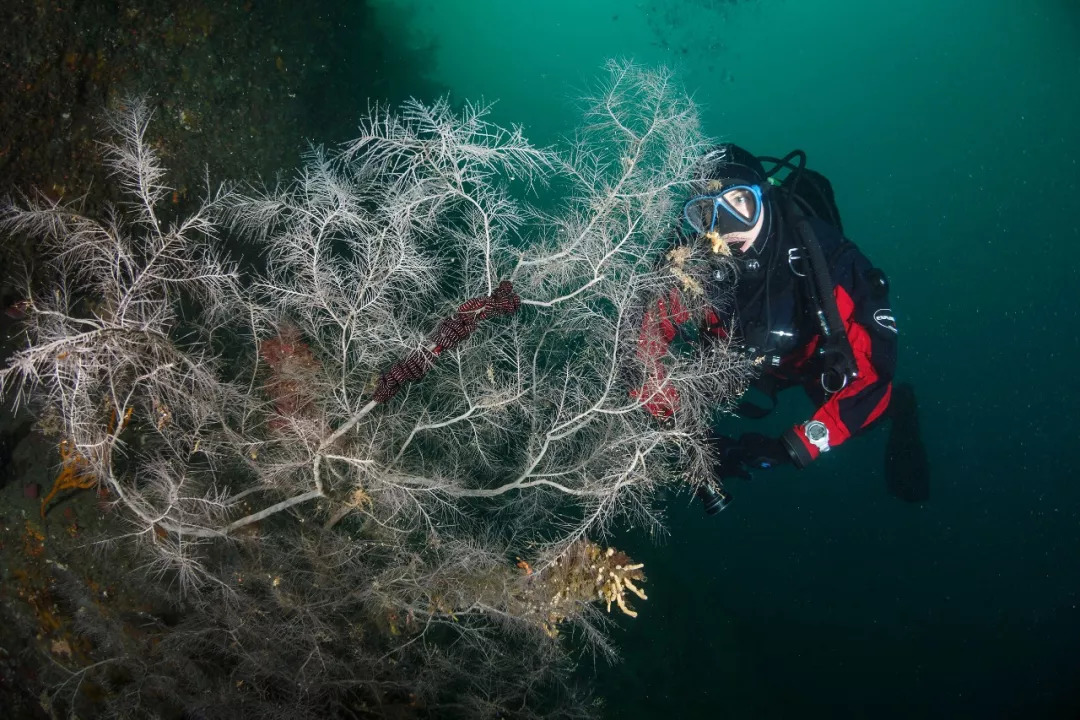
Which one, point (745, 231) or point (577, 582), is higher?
point (745, 231)

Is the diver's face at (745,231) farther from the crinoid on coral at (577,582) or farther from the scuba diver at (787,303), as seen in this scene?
the crinoid on coral at (577,582)

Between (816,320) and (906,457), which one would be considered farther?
(906,457)

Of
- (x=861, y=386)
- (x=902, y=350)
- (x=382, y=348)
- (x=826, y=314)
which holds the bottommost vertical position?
(x=902, y=350)

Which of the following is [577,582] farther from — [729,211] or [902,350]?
[902,350]

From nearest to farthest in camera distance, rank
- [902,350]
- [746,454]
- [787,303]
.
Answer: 1. [787,303]
2. [746,454]
3. [902,350]

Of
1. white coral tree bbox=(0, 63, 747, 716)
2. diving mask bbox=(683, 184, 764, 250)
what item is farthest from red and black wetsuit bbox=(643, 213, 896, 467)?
Answer: white coral tree bbox=(0, 63, 747, 716)

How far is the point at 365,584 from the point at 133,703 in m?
1.71

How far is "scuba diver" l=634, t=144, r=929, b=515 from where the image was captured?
173 inches

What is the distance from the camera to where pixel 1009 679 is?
544 inches

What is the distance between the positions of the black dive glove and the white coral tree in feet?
3.39

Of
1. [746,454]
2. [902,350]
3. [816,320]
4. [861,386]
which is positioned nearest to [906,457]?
[861,386]

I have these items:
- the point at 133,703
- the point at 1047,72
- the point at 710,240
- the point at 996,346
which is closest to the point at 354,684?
the point at 133,703

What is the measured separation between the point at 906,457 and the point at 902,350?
57249 mm

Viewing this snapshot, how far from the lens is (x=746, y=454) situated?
5.10 m
